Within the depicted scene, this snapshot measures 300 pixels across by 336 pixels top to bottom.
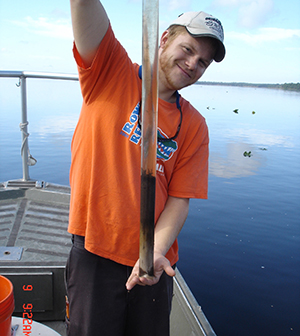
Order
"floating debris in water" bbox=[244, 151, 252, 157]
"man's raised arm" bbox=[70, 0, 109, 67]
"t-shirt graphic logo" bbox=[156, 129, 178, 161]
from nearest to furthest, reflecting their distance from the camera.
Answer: "man's raised arm" bbox=[70, 0, 109, 67], "t-shirt graphic logo" bbox=[156, 129, 178, 161], "floating debris in water" bbox=[244, 151, 252, 157]

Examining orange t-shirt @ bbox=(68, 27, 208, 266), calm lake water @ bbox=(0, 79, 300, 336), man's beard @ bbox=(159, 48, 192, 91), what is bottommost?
calm lake water @ bbox=(0, 79, 300, 336)

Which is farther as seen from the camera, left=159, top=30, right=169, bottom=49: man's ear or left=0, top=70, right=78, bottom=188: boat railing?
left=0, top=70, right=78, bottom=188: boat railing

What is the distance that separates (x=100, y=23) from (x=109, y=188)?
65 cm

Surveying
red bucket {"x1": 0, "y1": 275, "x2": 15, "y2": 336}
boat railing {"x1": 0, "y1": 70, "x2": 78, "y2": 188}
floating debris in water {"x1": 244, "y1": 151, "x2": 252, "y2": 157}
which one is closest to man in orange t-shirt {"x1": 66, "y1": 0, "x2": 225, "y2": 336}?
red bucket {"x1": 0, "y1": 275, "x2": 15, "y2": 336}

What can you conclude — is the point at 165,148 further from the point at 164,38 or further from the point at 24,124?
the point at 24,124

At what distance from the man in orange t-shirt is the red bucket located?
275 mm

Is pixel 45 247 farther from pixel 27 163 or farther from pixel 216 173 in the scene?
pixel 216 173

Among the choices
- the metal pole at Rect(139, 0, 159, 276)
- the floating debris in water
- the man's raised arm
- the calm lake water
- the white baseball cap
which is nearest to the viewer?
the metal pole at Rect(139, 0, 159, 276)

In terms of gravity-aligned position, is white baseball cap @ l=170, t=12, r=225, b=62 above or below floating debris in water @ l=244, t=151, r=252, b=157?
above

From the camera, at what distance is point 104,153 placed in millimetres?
1438

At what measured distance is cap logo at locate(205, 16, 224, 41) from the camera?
1450mm

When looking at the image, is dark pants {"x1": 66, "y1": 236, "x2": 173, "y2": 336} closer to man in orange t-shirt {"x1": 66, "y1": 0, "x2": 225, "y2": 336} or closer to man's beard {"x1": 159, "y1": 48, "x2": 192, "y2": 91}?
man in orange t-shirt {"x1": 66, "y1": 0, "x2": 225, "y2": 336}

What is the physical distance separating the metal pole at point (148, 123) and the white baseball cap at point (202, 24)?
683 millimetres

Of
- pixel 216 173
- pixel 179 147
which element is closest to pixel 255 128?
pixel 216 173
